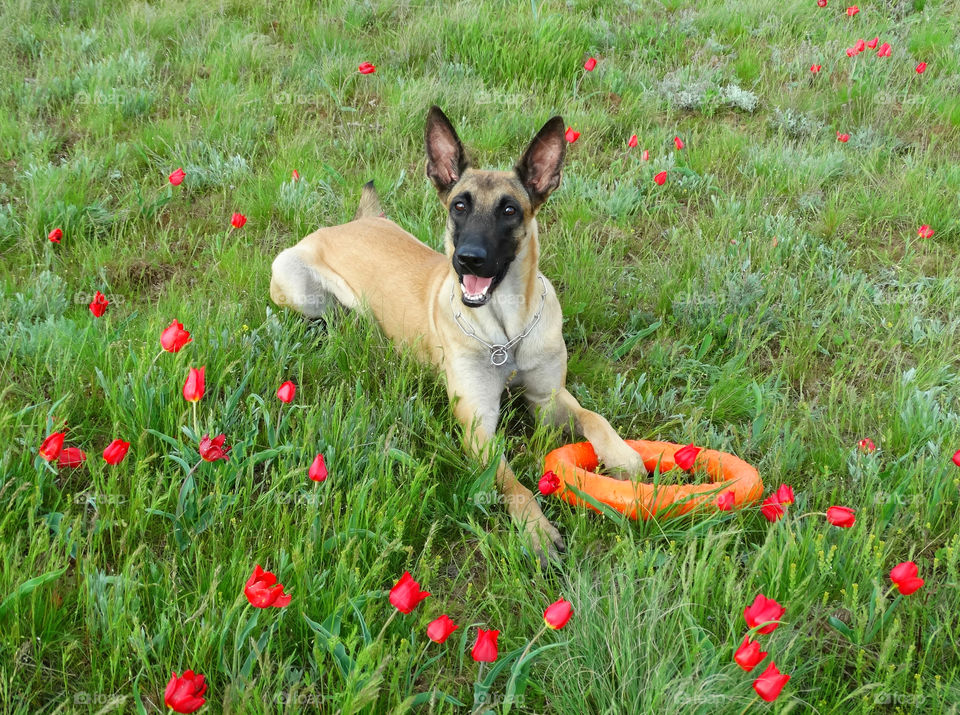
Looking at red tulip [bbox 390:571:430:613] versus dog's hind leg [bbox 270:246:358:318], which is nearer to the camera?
red tulip [bbox 390:571:430:613]

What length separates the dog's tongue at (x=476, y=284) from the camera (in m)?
3.50

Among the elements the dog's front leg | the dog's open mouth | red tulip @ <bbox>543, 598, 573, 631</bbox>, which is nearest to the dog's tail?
the dog's open mouth

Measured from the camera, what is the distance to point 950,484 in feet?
9.10

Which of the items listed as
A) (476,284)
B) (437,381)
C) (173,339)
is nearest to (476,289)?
(476,284)

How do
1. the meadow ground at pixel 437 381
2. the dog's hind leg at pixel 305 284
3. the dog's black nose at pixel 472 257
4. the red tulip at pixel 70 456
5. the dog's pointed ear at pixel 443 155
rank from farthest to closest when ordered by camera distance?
1. the dog's hind leg at pixel 305 284
2. the dog's pointed ear at pixel 443 155
3. the dog's black nose at pixel 472 257
4. the red tulip at pixel 70 456
5. the meadow ground at pixel 437 381

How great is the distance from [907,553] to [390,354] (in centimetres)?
240

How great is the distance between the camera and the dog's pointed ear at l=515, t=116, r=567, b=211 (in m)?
3.65

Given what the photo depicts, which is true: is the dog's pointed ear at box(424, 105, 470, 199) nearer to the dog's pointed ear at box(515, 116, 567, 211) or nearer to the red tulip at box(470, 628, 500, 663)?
the dog's pointed ear at box(515, 116, 567, 211)

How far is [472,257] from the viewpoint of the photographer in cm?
330

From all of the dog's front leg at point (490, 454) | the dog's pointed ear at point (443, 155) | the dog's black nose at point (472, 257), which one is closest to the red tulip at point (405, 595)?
the dog's front leg at point (490, 454)

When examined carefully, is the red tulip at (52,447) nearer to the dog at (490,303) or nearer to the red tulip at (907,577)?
the dog at (490,303)

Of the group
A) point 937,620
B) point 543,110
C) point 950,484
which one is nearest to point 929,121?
point 543,110

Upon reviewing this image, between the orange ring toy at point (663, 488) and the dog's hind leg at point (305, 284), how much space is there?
6.99 ft

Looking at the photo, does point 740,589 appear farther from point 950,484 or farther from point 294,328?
point 294,328
